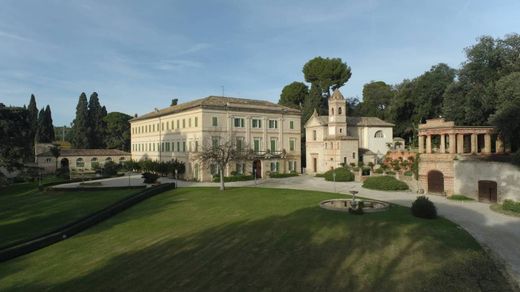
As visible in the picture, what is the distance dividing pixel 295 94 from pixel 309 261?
2610 inches

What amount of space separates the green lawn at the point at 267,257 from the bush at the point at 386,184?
13290 millimetres

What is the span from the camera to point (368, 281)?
1327cm

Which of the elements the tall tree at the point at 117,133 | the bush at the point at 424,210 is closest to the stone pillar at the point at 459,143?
the bush at the point at 424,210

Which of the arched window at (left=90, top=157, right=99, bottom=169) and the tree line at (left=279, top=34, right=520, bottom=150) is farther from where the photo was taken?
the arched window at (left=90, top=157, right=99, bottom=169)

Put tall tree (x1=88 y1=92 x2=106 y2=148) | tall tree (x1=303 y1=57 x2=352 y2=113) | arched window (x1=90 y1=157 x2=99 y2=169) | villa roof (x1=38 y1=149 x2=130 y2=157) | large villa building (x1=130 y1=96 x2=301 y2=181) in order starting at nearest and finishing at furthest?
large villa building (x1=130 y1=96 x2=301 y2=181)
villa roof (x1=38 y1=149 x2=130 y2=157)
arched window (x1=90 y1=157 x2=99 y2=169)
tall tree (x1=303 y1=57 x2=352 y2=113)
tall tree (x1=88 y1=92 x2=106 y2=148)

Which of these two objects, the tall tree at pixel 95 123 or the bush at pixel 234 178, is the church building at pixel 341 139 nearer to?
the bush at pixel 234 178

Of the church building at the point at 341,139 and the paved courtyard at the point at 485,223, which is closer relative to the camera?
the paved courtyard at the point at 485,223

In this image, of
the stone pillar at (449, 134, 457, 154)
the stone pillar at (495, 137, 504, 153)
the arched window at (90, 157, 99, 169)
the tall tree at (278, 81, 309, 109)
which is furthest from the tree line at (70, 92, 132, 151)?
the stone pillar at (495, 137, 504, 153)

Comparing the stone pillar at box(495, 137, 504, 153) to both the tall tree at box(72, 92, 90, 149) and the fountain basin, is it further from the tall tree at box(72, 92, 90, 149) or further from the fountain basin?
the tall tree at box(72, 92, 90, 149)

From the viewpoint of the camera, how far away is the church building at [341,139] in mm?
51438

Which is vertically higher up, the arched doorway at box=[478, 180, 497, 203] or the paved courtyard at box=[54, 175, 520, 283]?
the arched doorway at box=[478, 180, 497, 203]

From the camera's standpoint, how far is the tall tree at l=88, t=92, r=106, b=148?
83.8 metres

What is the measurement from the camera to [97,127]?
85.6 m

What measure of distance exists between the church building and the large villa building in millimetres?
2921
